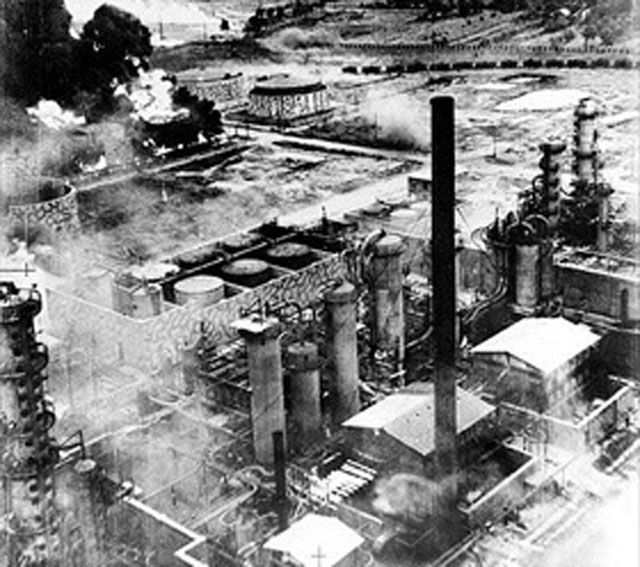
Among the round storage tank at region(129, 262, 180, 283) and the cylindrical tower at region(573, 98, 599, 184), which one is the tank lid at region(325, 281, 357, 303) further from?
the cylindrical tower at region(573, 98, 599, 184)

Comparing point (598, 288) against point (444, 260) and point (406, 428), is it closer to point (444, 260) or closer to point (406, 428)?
point (406, 428)

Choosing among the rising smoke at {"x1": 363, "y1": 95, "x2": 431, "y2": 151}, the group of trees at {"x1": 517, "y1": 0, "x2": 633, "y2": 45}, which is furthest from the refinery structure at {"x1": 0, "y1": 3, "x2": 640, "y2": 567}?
the group of trees at {"x1": 517, "y1": 0, "x2": 633, "y2": 45}

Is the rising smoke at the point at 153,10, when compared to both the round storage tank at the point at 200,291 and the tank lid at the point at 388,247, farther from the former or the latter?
the tank lid at the point at 388,247

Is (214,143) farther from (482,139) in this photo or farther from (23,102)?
(482,139)

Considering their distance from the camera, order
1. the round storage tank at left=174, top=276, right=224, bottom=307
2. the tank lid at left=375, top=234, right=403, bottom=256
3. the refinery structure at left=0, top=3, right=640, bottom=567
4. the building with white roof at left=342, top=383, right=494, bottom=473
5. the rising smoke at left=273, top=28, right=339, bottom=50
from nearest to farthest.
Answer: the refinery structure at left=0, top=3, right=640, bottom=567
the building with white roof at left=342, top=383, right=494, bottom=473
the tank lid at left=375, top=234, right=403, bottom=256
the round storage tank at left=174, top=276, right=224, bottom=307
the rising smoke at left=273, top=28, right=339, bottom=50

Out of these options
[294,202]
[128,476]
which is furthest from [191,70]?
[128,476]

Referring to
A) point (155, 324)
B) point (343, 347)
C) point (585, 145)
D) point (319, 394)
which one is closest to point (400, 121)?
point (585, 145)
